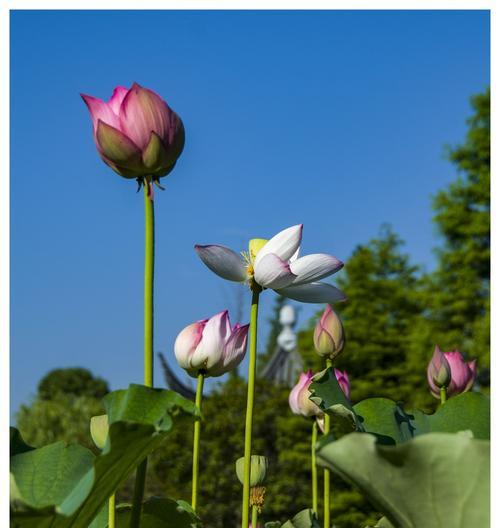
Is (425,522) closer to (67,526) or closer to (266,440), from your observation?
(67,526)

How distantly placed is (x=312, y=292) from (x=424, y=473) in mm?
386

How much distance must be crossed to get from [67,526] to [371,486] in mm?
254

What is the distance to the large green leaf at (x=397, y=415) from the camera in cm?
84

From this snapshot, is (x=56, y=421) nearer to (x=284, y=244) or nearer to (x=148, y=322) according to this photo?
(x=284, y=244)

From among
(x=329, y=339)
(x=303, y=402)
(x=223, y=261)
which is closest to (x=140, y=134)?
(x=223, y=261)

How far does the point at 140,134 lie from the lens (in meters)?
0.69

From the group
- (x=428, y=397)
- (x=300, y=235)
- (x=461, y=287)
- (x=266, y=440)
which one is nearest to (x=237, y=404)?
(x=266, y=440)

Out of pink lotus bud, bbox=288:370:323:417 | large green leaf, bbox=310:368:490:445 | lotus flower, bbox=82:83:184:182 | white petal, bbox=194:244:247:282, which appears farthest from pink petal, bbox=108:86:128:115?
pink lotus bud, bbox=288:370:323:417

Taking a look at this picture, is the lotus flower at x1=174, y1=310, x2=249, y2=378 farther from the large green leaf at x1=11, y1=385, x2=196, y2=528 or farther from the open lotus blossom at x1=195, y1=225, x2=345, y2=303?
the large green leaf at x1=11, y1=385, x2=196, y2=528

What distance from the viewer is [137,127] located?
0.69 metres

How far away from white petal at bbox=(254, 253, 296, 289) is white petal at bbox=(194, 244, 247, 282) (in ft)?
0.14

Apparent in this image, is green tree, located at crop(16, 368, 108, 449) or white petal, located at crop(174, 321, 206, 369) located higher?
green tree, located at crop(16, 368, 108, 449)

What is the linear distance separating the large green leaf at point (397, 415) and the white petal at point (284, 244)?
144mm

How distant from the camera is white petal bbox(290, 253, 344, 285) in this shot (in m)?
0.89
